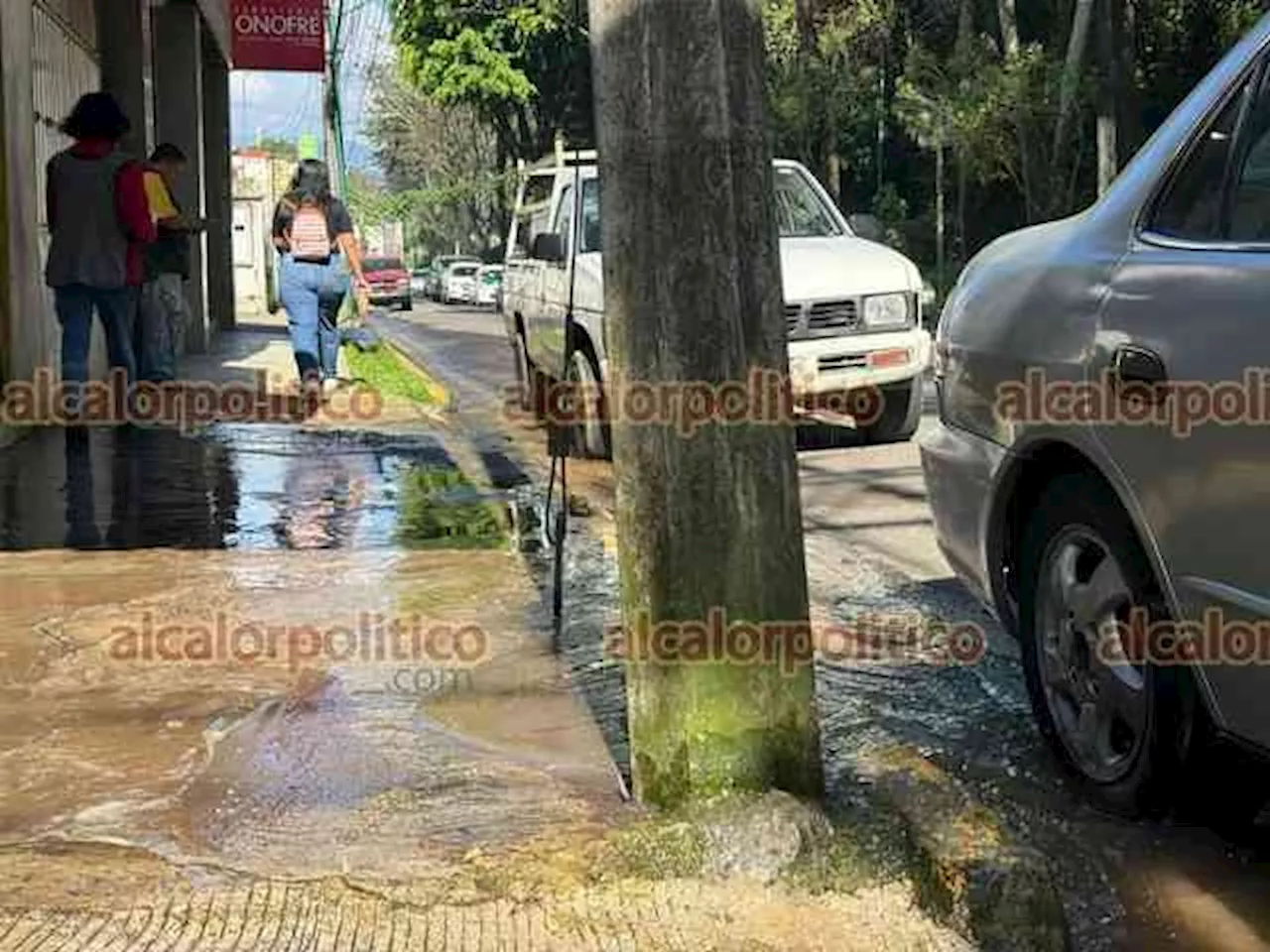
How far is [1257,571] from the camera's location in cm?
322

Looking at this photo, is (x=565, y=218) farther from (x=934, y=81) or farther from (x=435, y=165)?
(x=435, y=165)

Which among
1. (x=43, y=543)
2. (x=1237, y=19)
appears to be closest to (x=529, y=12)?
(x=1237, y=19)

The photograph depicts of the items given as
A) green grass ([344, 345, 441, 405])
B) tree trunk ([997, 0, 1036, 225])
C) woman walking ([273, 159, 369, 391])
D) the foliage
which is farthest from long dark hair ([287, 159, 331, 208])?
tree trunk ([997, 0, 1036, 225])

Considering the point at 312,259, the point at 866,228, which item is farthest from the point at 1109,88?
the point at 312,259

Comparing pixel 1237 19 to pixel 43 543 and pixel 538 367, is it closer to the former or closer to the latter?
pixel 538 367

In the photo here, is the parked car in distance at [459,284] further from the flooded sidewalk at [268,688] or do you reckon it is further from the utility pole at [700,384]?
the utility pole at [700,384]

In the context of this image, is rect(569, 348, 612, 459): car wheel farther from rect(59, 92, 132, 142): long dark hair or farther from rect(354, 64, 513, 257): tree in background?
rect(354, 64, 513, 257): tree in background

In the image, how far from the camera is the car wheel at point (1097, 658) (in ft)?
12.2

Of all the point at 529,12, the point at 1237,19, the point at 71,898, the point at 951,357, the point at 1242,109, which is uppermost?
the point at 529,12

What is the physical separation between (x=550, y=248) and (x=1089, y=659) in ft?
24.7

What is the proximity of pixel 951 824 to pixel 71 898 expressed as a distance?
1711 mm

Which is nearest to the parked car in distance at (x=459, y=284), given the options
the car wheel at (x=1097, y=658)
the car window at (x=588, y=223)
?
the car window at (x=588, y=223)

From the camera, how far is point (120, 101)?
15141 mm

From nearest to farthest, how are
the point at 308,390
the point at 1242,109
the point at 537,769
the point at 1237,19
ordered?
the point at 1242,109 < the point at 537,769 < the point at 308,390 < the point at 1237,19
